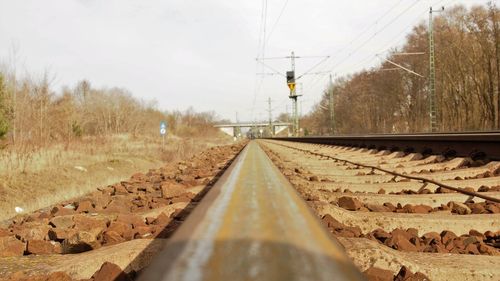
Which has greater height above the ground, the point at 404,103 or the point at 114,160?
the point at 404,103

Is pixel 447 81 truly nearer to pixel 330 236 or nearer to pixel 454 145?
pixel 454 145

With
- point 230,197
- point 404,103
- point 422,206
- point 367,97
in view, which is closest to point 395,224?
point 422,206

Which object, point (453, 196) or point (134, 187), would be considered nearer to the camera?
point (453, 196)

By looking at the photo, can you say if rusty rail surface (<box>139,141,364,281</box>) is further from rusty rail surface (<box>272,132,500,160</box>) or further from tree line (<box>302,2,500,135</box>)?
tree line (<box>302,2,500,135</box>)

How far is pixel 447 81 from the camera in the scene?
44.9m

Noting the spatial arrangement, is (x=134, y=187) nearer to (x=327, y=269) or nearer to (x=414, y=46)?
(x=327, y=269)

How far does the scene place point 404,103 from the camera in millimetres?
55688

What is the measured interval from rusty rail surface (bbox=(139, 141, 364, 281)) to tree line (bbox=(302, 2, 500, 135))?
2520 centimetres

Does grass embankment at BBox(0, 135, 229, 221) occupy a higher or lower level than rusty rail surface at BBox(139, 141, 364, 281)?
lower

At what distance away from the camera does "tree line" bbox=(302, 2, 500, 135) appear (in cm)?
3634

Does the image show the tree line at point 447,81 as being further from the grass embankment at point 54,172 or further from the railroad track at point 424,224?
the railroad track at point 424,224

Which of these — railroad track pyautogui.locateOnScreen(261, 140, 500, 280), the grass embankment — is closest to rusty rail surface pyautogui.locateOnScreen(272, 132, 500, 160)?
railroad track pyautogui.locateOnScreen(261, 140, 500, 280)

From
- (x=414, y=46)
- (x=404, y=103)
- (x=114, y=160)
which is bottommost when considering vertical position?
(x=114, y=160)

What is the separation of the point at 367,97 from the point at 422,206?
2553 inches
